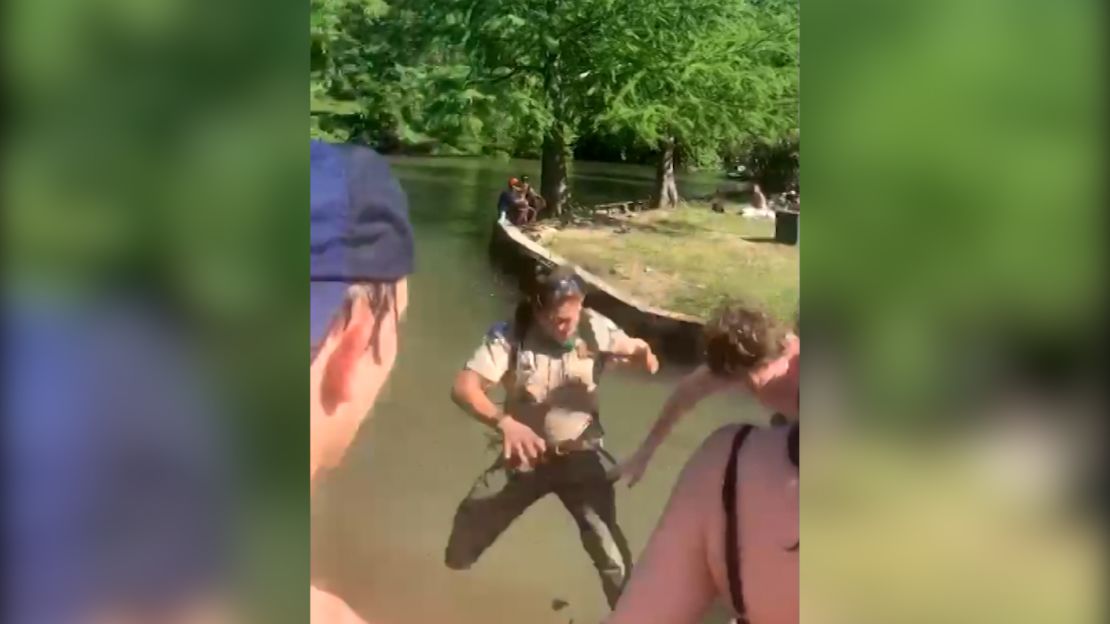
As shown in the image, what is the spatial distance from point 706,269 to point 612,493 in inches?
7.7

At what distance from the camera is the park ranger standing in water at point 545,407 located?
2.18 ft

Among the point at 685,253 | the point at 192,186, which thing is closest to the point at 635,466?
the point at 685,253

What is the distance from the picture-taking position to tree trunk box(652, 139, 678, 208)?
2.15ft

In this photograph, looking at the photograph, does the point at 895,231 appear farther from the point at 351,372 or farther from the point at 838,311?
the point at 351,372

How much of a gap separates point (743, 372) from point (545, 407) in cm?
16

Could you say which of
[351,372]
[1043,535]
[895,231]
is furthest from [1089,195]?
[351,372]

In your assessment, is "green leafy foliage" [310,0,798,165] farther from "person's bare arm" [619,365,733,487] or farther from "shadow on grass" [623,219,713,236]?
"person's bare arm" [619,365,733,487]

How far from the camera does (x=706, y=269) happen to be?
0.66 meters

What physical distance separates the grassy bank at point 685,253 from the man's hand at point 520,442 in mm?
140

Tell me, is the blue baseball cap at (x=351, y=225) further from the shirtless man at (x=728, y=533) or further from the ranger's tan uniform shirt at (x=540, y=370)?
the shirtless man at (x=728, y=533)

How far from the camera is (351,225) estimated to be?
667 mm

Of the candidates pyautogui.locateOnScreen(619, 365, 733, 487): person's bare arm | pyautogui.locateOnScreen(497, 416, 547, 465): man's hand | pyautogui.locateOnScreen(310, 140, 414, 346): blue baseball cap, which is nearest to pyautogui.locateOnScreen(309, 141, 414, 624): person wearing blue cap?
pyautogui.locateOnScreen(310, 140, 414, 346): blue baseball cap

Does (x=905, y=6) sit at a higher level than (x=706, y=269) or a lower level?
higher

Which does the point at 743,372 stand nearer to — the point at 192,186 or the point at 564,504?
the point at 564,504
